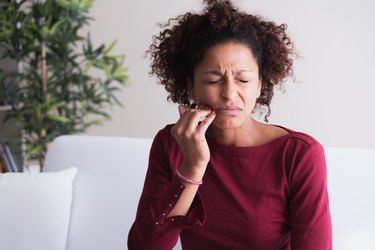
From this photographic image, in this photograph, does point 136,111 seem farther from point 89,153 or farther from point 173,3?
point 89,153

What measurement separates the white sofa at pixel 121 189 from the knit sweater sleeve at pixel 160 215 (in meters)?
0.36

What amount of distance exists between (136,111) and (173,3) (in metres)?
0.74

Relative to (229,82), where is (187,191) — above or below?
below

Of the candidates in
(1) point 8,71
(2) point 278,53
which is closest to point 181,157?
(2) point 278,53

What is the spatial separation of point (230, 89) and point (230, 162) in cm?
23

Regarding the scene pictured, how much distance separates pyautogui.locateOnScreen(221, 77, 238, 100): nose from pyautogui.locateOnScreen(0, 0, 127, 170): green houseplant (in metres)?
1.95

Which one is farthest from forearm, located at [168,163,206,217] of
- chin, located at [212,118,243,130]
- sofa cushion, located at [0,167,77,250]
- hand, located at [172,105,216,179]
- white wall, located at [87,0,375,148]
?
white wall, located at [87,0,375,148]

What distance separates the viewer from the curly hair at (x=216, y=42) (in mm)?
1334

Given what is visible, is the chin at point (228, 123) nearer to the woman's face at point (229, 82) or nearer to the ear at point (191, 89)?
the woman's face at point (229, 82)

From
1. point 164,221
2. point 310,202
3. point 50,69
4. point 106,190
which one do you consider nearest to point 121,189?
point 106,190

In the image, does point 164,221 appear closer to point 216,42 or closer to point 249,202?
point 249,202

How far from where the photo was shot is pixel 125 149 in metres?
1.83

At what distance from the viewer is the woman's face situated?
4.22 ft

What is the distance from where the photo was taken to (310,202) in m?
1.29
